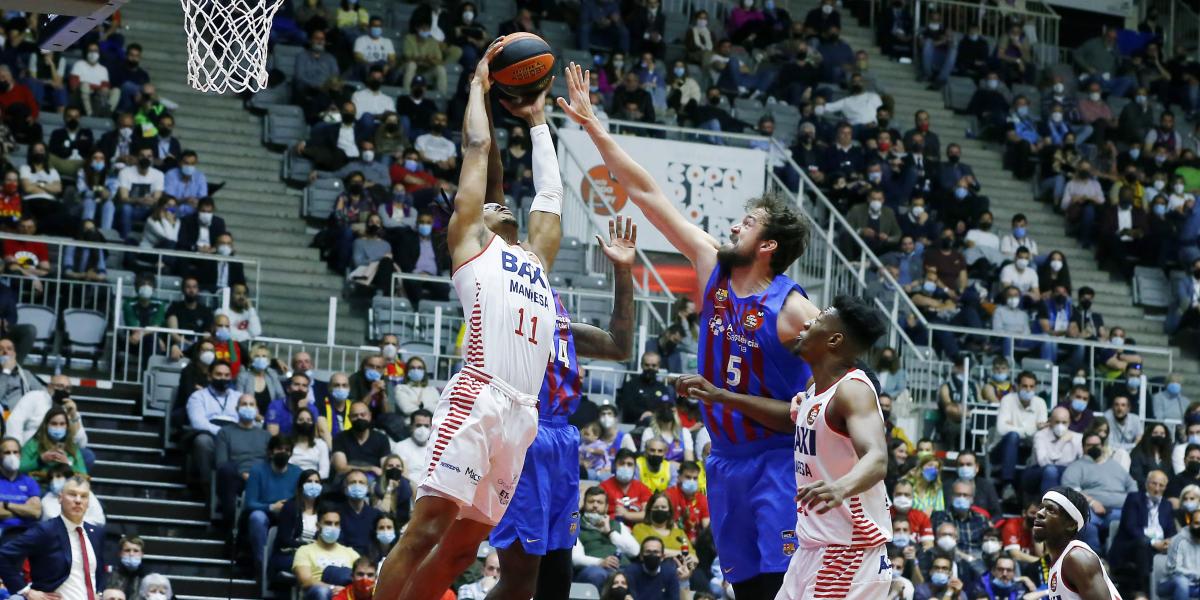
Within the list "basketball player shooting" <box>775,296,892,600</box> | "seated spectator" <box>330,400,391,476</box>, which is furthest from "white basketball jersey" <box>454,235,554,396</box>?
"seated spectator" <box>330,400,391,476</box>

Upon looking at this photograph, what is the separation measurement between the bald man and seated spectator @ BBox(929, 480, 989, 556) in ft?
4.42

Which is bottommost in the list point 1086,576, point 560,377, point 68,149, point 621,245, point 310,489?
point 310,489

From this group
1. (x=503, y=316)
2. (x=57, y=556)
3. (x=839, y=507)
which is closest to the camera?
(x=839, y=507)

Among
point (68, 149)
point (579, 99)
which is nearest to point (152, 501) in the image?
Result: point (68, 149)

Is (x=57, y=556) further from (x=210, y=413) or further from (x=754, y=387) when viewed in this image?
(x=754, y=387)

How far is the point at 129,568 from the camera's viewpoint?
15.3 m

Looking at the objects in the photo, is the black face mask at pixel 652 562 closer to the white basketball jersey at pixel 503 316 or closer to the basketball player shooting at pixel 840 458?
the white basketball jersey at pixel 503 316

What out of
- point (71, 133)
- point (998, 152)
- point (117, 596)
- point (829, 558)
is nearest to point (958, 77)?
point (998, 152)

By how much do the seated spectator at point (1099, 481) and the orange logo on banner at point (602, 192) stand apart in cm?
708

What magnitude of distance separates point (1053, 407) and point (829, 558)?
14.2 metres

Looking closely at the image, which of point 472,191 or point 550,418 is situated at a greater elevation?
point 472,191

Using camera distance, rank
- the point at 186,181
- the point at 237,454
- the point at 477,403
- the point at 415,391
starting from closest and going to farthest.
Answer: the point at 477,403 < the point at 237,454 < the point at 415,391 < the point at 186,181

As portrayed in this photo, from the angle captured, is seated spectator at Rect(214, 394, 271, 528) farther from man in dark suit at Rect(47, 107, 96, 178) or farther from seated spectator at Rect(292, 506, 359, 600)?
man in dark suit at Rect(47, 107, 96, 178)

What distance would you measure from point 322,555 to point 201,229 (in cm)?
620
